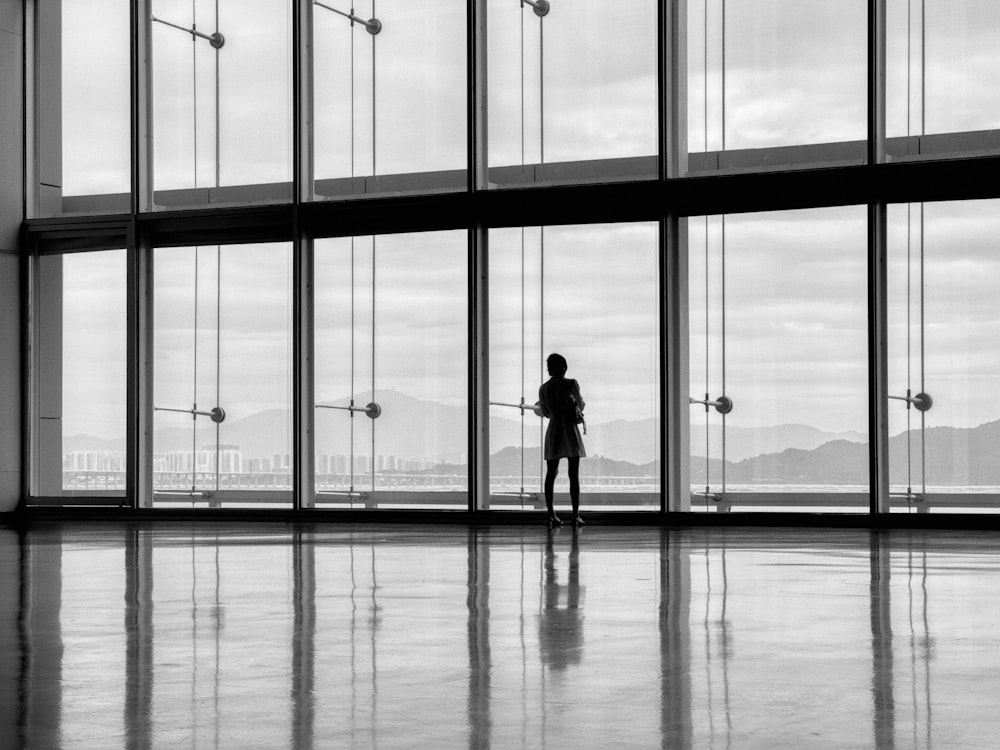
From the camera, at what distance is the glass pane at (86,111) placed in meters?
14.1

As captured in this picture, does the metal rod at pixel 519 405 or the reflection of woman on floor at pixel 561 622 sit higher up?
the metal rod at pixel 519 405

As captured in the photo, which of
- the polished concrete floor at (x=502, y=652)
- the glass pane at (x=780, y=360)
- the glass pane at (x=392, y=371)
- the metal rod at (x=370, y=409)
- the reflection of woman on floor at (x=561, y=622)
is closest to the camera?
the polished concrete floor at (x=502, y=652)

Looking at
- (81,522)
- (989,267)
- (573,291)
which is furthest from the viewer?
(81,522)

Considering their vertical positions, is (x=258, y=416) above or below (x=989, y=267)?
below

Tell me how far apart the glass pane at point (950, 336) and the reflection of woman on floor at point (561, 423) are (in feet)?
7.84

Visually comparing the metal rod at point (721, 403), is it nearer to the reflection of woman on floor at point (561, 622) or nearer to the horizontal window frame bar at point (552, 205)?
the horizontal window frame bar at point (552, 205)

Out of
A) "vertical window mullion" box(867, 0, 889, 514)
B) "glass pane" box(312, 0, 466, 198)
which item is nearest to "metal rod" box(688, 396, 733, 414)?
"vertical window mullion" box(867, 0, 889, 514)

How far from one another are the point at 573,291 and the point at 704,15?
243 centimetres

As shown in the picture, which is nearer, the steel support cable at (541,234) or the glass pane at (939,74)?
the glass pane at (939,74)

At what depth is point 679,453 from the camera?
12.1 m

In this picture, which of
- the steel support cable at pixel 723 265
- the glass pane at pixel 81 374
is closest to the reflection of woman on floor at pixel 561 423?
the steel support cable at pixel 723 265

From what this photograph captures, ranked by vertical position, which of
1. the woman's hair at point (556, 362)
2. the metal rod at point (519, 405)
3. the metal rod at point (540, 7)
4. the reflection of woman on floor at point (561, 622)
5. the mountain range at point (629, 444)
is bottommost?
the reflection of woman on floor at point (561, 622)

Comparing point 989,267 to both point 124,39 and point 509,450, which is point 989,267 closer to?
point 509,450

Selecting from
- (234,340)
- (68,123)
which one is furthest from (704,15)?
(68,123)
